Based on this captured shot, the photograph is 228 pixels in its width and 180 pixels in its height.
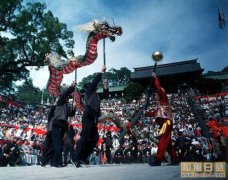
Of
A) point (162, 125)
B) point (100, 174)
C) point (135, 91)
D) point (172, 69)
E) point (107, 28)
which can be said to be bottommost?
point (100, 174)

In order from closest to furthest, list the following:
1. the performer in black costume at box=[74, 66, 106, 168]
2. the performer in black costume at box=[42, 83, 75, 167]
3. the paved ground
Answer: the paved ground
the performer in black costume at box=[74, 66, 106, 168]
the performer in black costume at box=[42, 83, 75, 167]

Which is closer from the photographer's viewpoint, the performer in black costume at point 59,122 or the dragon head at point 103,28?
the performer in black costume at point 59,122

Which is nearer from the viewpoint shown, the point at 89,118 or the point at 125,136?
the point at 89,118

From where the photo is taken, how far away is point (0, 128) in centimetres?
1502

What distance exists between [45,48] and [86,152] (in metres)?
18.9

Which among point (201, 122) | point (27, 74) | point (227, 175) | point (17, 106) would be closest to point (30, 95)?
point (27, 74)

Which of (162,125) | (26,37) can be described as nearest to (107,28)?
(162,125)

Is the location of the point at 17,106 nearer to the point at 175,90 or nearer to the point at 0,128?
the point at 0,128

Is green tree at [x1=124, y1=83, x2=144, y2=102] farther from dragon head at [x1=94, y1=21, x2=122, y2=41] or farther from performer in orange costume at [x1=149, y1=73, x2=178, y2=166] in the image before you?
performer in orange costume at [x1=149, y1=73, x2=178, y2=166]

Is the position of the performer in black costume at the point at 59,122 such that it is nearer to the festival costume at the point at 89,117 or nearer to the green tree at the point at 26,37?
the festival costume at the point at 89,117

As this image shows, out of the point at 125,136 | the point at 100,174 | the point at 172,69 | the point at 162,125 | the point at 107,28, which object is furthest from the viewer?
the point at 125,136

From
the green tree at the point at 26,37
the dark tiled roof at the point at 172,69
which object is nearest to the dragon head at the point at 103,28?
the dark tiled roof at the point at 172,69

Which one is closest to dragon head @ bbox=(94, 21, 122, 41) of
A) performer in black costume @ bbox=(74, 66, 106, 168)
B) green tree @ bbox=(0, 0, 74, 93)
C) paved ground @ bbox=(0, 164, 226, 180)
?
performer in black costume @ bbox=(74, 66, 106, 168)

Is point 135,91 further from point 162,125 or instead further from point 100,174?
point 100,174
